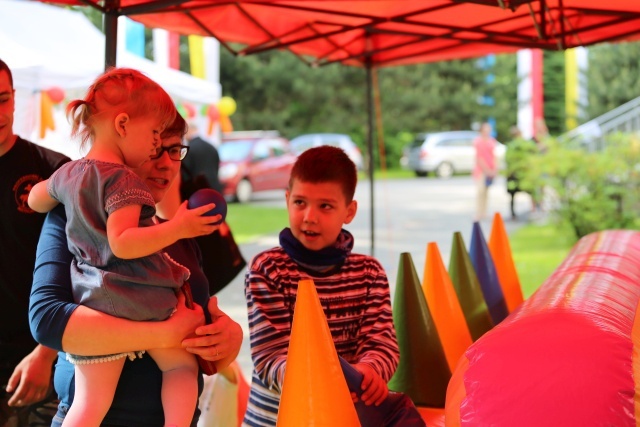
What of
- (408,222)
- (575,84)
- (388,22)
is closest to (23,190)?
(388,22)

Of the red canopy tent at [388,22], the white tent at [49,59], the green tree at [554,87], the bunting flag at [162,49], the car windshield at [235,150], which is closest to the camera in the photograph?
the red canopy tent at [388,22]

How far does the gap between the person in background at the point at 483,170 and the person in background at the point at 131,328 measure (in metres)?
13.5

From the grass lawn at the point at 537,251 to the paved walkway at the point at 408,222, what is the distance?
611mm

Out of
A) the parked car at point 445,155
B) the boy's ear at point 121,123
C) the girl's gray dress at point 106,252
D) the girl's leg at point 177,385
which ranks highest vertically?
the parked car at point 445,155

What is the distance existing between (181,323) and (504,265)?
2.90 meters

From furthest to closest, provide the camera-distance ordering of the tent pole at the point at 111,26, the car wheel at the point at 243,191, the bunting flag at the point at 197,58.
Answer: the car wheel at the point at 243,191 < the bunting flag at the point at 197,58 < the tent pole at the point at 111,26

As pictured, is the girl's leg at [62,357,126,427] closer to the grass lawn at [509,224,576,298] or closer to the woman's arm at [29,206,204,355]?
the woman's arm at [29,206,204,355]

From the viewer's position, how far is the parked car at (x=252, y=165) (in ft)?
65.6

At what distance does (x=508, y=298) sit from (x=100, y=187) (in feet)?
9.88

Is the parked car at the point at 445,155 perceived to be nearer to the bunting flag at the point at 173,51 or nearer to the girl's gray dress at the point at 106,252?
the bunting flag at the point at 173,51

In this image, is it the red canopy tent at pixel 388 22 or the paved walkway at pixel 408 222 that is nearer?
the red canopy tent at pixel 388 22

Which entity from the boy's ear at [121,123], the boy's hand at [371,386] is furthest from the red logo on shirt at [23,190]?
the boy's hand at [371,386]

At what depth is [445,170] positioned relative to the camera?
97.8 feet

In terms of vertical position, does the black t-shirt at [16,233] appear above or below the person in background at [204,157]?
below
